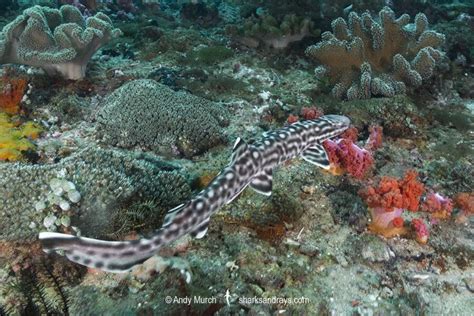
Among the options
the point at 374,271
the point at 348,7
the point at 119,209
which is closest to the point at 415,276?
the point at 374,271

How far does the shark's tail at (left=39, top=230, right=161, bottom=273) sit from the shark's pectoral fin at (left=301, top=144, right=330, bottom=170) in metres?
2.90

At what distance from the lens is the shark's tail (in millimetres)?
2938

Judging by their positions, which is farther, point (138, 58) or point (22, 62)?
point (138, 58)

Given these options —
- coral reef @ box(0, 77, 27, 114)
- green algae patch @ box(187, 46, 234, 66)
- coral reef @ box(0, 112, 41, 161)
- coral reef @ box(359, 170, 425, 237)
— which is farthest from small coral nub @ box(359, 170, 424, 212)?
coral reef @ box(0, 77, 27, 114)

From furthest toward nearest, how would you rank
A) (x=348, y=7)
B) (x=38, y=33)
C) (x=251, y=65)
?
1. (x=348, y=7)
2. (x=251, y=65)
3. (x=38, y=33)

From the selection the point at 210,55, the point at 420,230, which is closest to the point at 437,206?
the point at 420,230

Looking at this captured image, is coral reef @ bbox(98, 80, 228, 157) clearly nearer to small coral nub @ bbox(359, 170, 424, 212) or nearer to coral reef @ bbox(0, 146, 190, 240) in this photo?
coral reef @ bbox(0, 146, 190, 240)

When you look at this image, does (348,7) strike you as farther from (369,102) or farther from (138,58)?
(138,58)

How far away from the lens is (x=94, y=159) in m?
5.16

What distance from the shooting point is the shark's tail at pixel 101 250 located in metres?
2.94

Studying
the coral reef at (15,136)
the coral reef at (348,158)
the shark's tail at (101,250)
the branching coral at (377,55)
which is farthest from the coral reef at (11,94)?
the branching coral at (377,55)

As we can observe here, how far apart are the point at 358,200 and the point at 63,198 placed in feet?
12.3

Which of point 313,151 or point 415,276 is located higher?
point 313,151

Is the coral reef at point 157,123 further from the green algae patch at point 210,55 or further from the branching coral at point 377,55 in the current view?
the branching coral at point 377,55
